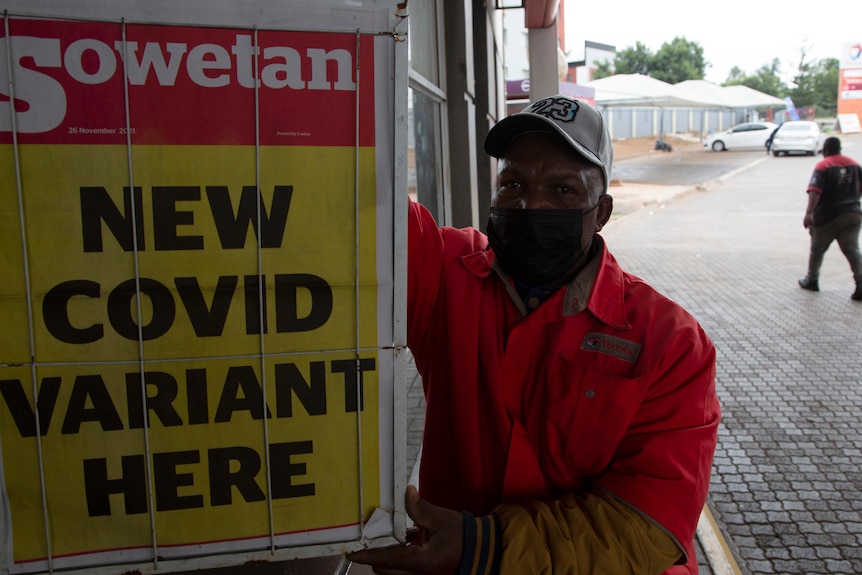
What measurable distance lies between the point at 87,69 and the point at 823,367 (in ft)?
22.9

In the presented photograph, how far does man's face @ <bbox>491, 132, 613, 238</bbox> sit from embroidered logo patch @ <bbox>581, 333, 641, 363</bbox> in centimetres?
30

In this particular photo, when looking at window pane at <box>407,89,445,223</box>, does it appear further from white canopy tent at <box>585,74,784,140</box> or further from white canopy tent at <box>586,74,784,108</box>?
white canopy tent at <box>586,74,784,108</box>

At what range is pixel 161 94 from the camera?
1.05m

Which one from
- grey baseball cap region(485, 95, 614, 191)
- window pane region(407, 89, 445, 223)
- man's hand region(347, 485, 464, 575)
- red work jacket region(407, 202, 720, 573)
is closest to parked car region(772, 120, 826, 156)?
window pane region(407, 89, 445, 223)

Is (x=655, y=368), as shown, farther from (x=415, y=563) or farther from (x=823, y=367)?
(x=823, y=367)

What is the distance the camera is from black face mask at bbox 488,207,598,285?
5.75ft

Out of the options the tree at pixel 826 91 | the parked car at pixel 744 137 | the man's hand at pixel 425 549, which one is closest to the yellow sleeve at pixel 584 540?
the man's hand at pixel 425 549

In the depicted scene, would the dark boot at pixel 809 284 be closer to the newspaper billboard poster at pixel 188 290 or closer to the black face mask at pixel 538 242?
the black face mask at pixel 538 242

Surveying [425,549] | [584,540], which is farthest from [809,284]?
[425,549]

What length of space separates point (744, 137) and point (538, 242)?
4234 centimetres

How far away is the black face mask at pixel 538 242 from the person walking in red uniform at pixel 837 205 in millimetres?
8603

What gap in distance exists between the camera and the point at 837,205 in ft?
30.0

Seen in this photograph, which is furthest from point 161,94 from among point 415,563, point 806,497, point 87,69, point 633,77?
point 633,77

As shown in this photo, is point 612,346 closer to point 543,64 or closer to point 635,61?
point 543,64
